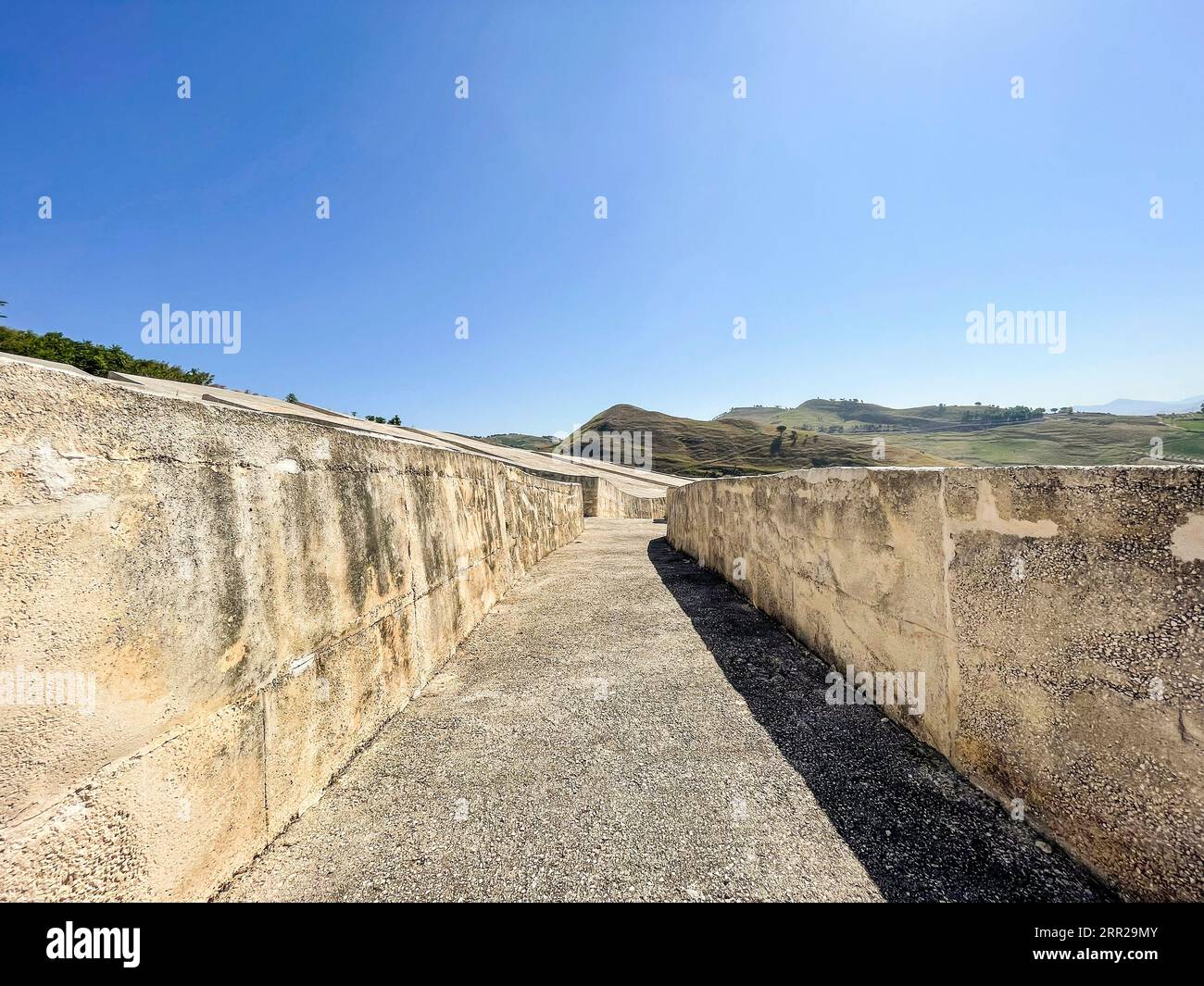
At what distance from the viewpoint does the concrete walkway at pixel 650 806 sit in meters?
1.57

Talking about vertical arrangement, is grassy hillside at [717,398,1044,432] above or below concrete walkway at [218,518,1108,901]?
above

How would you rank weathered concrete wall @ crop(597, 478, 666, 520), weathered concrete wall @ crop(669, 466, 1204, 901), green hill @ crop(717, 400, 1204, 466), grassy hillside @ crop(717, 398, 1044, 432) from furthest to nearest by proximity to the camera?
grassy hillside @ crop(717, 398, 1044, 432) < green hill @ crop(717, 400, 1204, 466) < weathered concrete wall @ crop(597, 478, 666, 520) < weathered concrete wall @ crop(669, 466, 1204, 901)

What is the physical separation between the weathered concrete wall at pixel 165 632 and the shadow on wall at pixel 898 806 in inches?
83.8

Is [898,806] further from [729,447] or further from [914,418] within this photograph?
[914,418]

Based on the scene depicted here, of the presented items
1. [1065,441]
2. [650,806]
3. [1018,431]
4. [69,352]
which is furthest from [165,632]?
[1018,431]

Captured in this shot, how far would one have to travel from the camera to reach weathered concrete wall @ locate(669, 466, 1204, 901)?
1378mm

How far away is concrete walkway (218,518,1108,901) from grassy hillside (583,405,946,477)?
7126 centimetres

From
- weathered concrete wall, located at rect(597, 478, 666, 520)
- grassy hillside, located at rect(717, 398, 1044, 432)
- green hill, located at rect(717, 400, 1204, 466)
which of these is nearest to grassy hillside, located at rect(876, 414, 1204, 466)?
green hill, located at rect(717, 400, 1204, 466)

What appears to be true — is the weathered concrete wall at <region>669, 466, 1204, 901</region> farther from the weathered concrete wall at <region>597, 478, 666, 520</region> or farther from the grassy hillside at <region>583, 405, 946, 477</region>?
the grassy hillside at <region>583, 405, 946, 477</region>

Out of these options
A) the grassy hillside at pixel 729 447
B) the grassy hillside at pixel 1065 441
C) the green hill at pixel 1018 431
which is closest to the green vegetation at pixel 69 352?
the grassy hillside at pixel 729 447

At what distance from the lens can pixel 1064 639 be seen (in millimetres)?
1646

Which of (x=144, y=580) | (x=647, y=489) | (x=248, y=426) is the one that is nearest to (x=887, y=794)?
(x=144, y=580)
